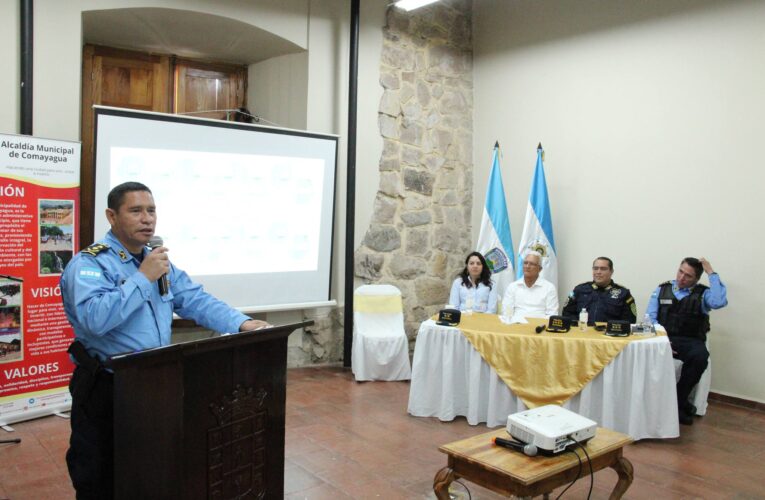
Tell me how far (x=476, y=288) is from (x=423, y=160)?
1.53 metres

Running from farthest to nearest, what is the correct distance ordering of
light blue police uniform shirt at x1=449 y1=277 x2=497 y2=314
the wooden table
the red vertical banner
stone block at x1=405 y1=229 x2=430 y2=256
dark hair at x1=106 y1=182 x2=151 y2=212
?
stone block at x1=405 y1=229 x2=430 y2=256 < light blue police uniform shirt at x1=449 y1=277 x2=497 y2=314 < the red vertical banner < the wooden table < dark hair at x1=106 y1=182 x2=151 y2=212

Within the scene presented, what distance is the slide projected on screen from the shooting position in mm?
4590

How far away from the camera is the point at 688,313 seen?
4727 mm

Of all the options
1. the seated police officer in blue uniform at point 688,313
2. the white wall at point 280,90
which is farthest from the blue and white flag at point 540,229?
the white wall at point 280,90

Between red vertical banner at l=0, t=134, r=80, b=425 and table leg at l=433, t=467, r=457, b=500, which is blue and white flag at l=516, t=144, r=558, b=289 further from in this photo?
red vertical banner at l=0, t=134, r=80, b=425

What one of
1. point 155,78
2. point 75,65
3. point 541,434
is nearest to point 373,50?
point 155,78

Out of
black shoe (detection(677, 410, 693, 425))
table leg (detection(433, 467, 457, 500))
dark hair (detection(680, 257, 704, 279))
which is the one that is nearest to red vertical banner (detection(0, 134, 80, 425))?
table leg (detection(433, 467, 457, 500))

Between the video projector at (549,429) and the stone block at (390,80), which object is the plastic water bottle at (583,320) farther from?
the stone block at (390,80)

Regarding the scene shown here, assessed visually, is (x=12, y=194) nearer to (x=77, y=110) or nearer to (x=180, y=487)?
(x=77, y=110)

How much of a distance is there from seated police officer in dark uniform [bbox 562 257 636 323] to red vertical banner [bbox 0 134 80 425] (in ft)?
11.9

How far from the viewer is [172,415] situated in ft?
5.95

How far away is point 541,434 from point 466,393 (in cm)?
181

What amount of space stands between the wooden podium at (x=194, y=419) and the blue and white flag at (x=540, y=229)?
411cm

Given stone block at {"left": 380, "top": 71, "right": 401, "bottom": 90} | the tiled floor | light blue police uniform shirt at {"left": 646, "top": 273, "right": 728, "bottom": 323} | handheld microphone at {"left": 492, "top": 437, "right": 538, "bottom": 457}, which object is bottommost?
the tiled floor
